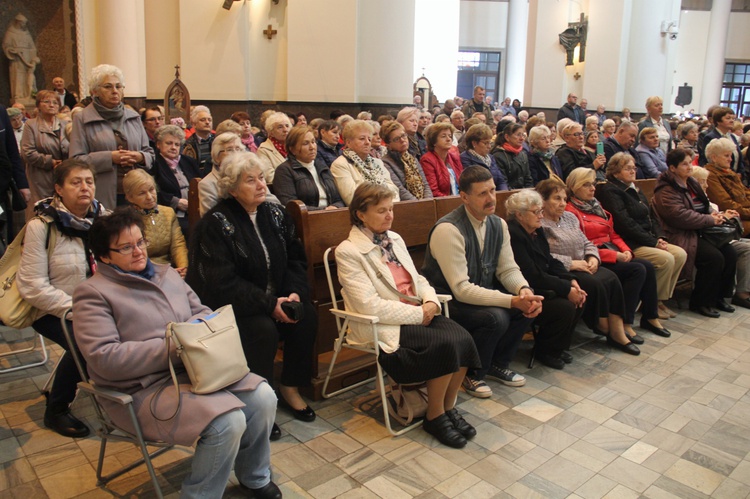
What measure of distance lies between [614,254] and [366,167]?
2.08 metres

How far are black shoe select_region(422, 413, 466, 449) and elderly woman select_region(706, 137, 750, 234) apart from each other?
4.51 meters

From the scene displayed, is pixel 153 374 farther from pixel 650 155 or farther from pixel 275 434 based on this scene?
pixel 650 155

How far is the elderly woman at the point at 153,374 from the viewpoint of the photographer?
237 cm

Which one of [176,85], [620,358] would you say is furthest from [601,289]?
[176,85]

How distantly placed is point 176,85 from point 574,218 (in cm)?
685

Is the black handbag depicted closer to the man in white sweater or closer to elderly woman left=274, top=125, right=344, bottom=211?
the man in white sweater

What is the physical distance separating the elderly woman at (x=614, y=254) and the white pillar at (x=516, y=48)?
1644 centimetres

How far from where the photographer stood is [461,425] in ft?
11.0

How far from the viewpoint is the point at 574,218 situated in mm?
4797

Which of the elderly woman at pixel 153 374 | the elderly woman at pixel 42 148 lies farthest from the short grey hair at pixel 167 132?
the elderly woman at pixel 153 374

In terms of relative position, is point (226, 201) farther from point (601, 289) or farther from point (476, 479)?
point (601, 289)

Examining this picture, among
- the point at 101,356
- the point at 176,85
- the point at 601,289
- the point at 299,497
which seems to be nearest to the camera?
the point at 101,356

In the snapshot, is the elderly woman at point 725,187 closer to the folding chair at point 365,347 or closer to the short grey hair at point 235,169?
the folding chair at point 365,347

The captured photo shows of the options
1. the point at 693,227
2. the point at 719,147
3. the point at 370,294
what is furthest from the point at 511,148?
the point at 370,294
